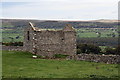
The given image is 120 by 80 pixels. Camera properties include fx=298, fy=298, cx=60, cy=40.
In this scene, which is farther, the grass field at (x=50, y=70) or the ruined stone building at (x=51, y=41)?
the ruined stone building at (x=51, y=41)

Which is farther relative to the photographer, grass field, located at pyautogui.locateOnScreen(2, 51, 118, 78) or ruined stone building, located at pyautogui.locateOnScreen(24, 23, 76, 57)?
ruined stone building, located at pyautogui.locateOnScreen(24, 23, 76, 57)

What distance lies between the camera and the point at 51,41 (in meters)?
43.7

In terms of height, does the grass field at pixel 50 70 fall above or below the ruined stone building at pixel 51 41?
below

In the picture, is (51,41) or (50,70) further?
(51,41)

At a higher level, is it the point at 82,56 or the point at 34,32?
the point at 34,32

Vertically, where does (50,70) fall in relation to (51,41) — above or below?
below

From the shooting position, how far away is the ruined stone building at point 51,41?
43281 mm

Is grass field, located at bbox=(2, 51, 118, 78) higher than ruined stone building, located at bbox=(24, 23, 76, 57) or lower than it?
lower

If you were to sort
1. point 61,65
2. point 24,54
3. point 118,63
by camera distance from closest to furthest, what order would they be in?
point 61,65
point 118,63
point 24,54

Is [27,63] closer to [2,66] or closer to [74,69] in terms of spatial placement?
[2,66]

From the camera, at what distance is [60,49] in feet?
144

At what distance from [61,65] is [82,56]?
21.1ft

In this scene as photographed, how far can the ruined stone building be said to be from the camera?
43.3 metres

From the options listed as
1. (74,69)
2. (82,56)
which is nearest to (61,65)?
(74,69)
